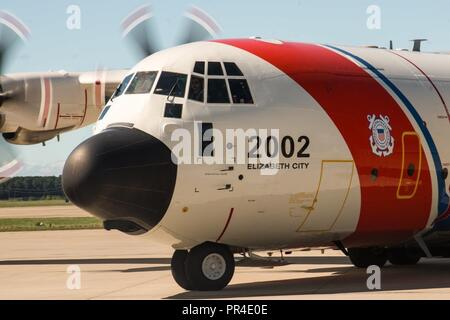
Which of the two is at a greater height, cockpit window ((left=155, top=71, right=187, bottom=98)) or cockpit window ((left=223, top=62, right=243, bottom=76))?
cockpit window ((left=223, top=62, right=243, bottom=76))

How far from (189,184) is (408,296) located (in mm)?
4112

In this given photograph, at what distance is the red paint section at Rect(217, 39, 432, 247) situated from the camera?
1772cm

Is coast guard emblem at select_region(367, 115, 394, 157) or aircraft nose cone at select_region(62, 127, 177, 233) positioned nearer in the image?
aircraft nose cone at select_region(62, 127, 177, 233)

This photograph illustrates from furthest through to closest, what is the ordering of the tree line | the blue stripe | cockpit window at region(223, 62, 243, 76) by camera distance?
the tree line → the blue stripe → cockpit window at region(223, 62, 243, 76)

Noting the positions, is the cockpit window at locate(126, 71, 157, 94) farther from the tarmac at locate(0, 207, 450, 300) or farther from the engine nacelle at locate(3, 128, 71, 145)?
the engine nacelle at locate(3, 128, 71, 145)

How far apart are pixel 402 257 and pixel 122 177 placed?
8.80 metres

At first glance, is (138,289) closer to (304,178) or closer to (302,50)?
(304,178)

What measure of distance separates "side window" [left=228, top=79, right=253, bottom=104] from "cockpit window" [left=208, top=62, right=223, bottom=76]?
0.24 metres

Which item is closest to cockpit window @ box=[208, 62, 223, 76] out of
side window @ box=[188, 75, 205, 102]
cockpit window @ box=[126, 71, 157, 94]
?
side window @ box=[188, 75, 205, 102]

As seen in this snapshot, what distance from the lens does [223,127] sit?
16.6 m

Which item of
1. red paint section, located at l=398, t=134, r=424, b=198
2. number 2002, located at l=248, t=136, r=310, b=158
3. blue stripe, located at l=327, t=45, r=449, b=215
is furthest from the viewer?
blue stripe, located at l=327, t=45, r=449, b=215

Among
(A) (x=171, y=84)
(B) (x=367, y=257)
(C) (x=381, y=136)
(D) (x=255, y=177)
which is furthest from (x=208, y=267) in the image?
(B) (x=367, y=257)

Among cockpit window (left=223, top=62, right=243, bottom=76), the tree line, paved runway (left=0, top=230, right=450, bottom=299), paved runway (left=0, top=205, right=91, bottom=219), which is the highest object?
cockpit window (left=223, top=62, right=243, bottom=76)

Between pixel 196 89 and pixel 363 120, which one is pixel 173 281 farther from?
pixel 363 120
